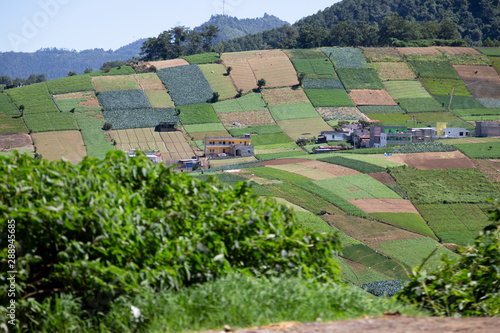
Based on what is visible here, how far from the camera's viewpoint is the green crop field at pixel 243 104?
91562 millimetres

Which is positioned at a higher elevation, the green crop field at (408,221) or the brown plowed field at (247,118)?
the brown plowed field at (247,118)

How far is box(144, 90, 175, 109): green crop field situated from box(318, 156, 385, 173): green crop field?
34.4 metres

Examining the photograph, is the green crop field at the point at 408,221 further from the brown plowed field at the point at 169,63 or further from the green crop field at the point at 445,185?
the brown plowed field at the point at 169,63

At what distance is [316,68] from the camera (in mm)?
108438

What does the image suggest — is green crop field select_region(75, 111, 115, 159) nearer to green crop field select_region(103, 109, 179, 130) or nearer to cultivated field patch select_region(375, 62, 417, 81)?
green crop field select_region(103, 109, 179, 130)

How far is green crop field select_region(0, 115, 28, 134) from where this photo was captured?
77.8 m

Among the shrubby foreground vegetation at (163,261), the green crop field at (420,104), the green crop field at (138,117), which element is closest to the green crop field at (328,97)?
the green crop field at (420,104)

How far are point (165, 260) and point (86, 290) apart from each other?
1278 millimetres

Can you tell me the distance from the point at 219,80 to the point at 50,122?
106 ft

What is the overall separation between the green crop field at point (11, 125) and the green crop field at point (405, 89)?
62877 mm

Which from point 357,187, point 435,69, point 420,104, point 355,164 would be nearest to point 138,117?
point 355,164

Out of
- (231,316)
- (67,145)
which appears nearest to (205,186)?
(231,316)

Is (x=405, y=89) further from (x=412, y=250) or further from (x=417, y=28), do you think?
(x=412, y=250)

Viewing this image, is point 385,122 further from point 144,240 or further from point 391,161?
point 144,240
